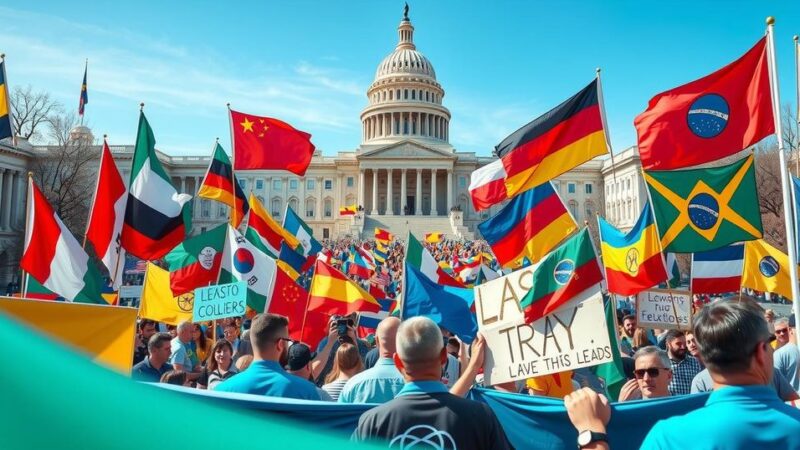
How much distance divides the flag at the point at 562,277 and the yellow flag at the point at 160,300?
20.7 ft

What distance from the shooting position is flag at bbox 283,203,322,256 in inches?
572

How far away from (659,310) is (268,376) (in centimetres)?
595

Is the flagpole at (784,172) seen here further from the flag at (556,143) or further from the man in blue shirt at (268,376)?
the man in blue shirt at (268,376)

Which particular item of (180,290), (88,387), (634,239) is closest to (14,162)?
(180,290)

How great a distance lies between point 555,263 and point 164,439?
4216mm

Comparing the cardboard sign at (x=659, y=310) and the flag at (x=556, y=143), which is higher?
the flag at (x=556, y=143)

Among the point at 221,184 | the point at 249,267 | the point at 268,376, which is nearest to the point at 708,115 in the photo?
the point at 268,376

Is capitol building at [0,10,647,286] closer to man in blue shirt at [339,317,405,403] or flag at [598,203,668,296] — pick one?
flag at [598,203,668,296]

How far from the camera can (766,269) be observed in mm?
9484

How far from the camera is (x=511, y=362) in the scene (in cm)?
373

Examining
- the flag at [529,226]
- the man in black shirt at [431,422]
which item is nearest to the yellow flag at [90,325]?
the man in black shirt at [431,422]

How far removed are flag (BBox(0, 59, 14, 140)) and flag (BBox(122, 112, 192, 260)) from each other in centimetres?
228

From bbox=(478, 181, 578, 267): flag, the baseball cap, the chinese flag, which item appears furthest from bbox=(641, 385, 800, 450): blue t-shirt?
the chinese flag

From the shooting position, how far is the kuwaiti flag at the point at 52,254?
25.7ft
